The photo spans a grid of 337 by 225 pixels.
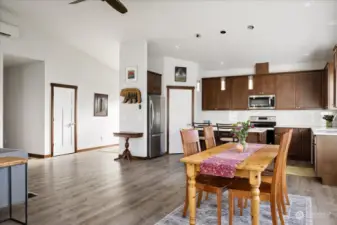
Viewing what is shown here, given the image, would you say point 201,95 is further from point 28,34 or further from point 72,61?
point 28,34

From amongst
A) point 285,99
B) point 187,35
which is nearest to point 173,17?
point 187,35

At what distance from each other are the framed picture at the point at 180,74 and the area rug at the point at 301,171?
3792 mm

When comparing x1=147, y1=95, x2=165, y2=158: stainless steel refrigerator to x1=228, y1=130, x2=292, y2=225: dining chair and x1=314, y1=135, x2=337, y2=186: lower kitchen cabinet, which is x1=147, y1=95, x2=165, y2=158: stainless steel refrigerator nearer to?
x1=314, y1=135, x2=337, y2=186: lower kitchen cabinet

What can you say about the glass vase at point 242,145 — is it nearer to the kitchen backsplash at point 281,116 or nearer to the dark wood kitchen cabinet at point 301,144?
the dark wood kitchen cabinet at point 301,144

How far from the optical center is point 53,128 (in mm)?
7410

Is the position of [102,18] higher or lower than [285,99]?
higher

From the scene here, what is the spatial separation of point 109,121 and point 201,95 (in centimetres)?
349

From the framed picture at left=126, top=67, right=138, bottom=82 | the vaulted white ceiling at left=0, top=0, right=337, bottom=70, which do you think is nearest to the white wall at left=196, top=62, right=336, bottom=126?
the vaulted white ceiling at left=0, top=0, right=337, bottom=70

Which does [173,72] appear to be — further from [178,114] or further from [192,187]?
[192,187]

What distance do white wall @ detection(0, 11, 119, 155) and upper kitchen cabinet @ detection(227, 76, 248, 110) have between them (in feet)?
14.1

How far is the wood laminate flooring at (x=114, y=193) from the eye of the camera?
3068 mm

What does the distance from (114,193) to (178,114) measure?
424 centimetres

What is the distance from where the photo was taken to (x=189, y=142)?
3.19 m

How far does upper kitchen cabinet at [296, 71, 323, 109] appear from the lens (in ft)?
22.2
